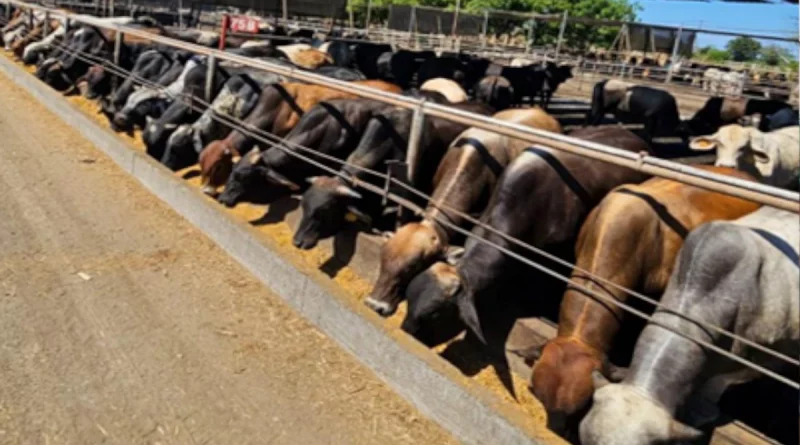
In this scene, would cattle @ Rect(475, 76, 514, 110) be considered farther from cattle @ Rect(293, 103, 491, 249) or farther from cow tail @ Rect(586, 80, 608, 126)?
cattle @ Rect(293, 103, 491, 249)

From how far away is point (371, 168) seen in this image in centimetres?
645

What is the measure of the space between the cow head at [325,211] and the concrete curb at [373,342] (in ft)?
1.49

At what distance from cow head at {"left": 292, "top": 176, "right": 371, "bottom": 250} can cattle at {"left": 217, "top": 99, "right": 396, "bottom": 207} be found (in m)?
0.94

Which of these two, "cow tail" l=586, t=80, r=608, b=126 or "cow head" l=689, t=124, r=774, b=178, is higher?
"cow head" l=689, t=124, r=774, b=178

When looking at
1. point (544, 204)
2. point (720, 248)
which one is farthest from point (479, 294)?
point (720, 248)

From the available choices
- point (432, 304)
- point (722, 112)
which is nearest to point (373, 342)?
point (432, 304)

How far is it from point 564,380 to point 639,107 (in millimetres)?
13397

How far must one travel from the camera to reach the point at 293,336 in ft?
15.7

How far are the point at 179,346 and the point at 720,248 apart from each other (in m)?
3.13

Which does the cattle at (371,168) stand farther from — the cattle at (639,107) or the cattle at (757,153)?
the cattle at (639,107)

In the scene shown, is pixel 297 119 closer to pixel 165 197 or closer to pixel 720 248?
pixel 165 197

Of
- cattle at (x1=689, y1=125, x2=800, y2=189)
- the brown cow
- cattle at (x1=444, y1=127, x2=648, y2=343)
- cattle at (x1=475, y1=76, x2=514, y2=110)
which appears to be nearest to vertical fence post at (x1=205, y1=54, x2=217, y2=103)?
the brown cow

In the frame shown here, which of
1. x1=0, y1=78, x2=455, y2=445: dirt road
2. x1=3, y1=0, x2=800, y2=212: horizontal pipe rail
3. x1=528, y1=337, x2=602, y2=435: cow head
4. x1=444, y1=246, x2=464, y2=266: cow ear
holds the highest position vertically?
x1=3, y1=0, x2=800, y2=212: horizontal pipe rail

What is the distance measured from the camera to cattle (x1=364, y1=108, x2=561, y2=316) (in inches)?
197
